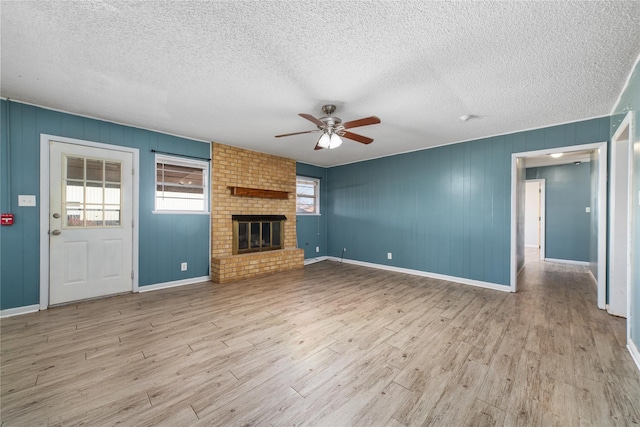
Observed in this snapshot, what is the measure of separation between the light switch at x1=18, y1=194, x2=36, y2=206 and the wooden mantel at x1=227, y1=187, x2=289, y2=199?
255 cm

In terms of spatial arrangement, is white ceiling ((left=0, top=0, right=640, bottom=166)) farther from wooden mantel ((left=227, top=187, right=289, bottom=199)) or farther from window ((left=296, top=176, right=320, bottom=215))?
window ((left=296, top=176, right=320, bottom=215))

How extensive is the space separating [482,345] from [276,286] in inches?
115

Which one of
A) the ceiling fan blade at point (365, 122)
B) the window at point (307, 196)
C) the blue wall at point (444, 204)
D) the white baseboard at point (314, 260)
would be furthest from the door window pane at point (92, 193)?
the blue wall at point (444, 204)

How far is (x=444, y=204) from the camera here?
15.5ft

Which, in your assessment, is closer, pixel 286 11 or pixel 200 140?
pixel 286 11

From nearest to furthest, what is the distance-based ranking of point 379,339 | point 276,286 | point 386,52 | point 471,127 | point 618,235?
point 386,52 → point 379,339 → point 618,235 → point 471,127 → point 276,286

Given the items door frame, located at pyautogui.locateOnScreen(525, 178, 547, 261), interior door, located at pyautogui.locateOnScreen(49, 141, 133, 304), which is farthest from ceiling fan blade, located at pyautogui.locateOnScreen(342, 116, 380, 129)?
door frame, located at pyautogui.locateOnScreen(525, 178, 547, 261)

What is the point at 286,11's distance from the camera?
62.8 inches

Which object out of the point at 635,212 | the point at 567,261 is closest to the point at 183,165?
the point at 635,212

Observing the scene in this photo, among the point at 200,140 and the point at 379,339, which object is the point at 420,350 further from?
the point at 200,140

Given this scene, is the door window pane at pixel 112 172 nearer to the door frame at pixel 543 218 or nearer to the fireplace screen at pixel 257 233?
the fireplace screen at pixel 257 233

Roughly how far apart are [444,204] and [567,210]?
420 cm

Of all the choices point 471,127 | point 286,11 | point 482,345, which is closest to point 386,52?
point 286,11

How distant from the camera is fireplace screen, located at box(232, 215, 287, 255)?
16.3 ft
